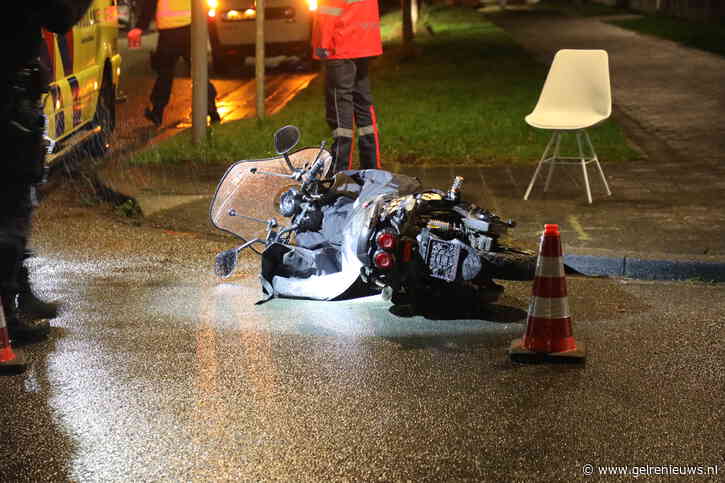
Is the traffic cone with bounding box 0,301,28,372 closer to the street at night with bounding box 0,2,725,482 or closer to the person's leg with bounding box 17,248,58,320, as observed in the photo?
the street at night with bounding box 0,2,725,482

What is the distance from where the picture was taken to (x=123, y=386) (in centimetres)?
524

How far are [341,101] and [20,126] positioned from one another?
165 inches

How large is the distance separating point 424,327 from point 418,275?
29 cm

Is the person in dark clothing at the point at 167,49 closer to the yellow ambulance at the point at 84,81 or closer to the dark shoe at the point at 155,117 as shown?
the dark shoe at the point at 155,117

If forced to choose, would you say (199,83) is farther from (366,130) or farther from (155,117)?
(366,130)

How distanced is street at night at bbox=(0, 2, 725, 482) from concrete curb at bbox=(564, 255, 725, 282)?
0.01m

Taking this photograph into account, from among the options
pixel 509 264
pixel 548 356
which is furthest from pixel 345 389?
pixel 509 264

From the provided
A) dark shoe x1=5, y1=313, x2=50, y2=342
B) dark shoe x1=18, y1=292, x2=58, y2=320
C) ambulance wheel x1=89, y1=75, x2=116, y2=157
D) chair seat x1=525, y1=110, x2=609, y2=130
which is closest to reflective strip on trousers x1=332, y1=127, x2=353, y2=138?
chair seat x1=525, y1=110, x2=609, y2=130

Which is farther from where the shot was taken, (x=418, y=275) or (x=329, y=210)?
(x=329, y=210)

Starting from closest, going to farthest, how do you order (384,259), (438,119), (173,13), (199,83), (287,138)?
(384,259), (287,138), (199,83), (173,13), (438,119)

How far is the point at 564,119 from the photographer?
941 centimetres

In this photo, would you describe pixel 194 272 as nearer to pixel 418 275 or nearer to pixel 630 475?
pixel 418 275

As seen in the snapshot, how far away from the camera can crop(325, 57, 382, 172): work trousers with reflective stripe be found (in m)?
9.34

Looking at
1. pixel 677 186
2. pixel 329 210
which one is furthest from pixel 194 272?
pixel 677 186
